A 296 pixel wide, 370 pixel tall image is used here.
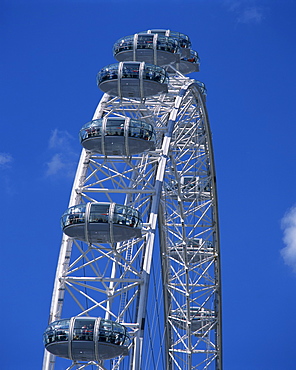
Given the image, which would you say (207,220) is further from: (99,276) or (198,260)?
(99,276)

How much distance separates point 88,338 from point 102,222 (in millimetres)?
5484

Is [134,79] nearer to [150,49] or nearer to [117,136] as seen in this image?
[117,136]

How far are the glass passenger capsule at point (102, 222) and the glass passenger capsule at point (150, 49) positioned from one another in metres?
13.4

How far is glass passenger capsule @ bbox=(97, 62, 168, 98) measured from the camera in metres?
53.4

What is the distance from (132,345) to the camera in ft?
154

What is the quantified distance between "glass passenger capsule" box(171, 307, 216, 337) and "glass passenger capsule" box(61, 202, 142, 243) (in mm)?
21470

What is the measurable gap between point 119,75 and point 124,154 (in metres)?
4.88

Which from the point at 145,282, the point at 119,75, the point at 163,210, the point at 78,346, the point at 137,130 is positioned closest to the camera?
the point at 78,346

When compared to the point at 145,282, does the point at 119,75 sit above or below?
above

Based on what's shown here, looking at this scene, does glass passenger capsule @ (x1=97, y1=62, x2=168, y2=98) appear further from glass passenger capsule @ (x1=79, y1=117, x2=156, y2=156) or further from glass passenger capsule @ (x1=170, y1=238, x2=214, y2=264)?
glass passenger capsule @ (x1=170, y1=238, x2=214, y2=264)

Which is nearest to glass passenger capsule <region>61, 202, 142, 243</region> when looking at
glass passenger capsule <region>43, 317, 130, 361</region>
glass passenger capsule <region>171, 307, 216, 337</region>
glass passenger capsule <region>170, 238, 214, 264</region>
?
glass passenger capsule <region>43, 317, 130, 361</region>

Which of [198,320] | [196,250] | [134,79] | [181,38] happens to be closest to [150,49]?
[134,79]

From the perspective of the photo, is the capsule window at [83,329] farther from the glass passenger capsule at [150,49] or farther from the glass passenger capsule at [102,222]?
the glass passenger capsule at [150,49]

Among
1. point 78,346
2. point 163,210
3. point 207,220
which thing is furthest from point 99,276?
point 207,220
